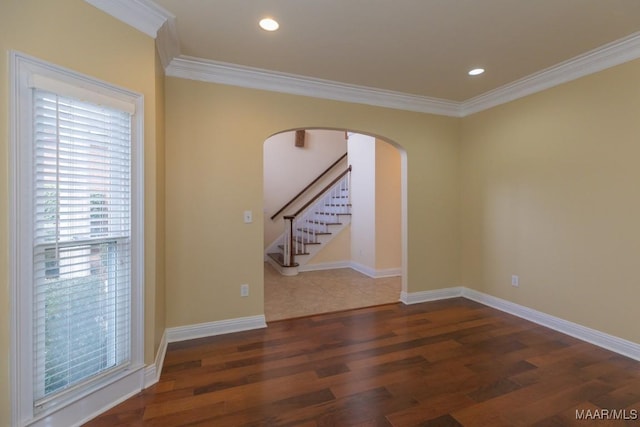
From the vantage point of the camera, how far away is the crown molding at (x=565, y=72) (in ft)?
8.14

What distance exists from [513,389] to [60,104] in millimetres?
3394

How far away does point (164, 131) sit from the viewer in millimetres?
2711

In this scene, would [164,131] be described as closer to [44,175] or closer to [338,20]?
[44,175]

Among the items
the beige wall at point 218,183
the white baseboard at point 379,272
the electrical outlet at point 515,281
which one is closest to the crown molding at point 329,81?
the beige wall at point 218,183

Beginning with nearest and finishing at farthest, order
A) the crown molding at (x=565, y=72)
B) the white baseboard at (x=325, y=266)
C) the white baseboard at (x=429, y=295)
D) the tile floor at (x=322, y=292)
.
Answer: the crown molding at (x=565, y=72), the tile floor at (x=322, y=292), the white baseboard at (x=429, y=295), the white baseboard at (x=325, y=266)

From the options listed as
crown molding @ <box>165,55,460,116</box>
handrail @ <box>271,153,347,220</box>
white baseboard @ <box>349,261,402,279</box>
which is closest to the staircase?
handrail @ <box>271,153,347,220</box>

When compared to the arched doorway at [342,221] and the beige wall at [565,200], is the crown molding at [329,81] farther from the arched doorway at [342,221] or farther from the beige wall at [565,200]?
the arched doorway at [342,221]

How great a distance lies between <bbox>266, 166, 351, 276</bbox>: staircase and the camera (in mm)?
5652

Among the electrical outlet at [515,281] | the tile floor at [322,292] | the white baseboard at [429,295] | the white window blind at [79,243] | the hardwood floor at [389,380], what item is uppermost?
the white window blind at [79,243]

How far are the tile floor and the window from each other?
5.74ft

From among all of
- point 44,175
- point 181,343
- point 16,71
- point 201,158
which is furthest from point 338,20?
point 181,343

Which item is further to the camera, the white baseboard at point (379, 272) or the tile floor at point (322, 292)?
the white baseboard at point (379, 272)

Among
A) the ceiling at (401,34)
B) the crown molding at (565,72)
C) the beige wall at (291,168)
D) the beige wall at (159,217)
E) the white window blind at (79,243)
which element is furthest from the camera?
the beige wall at (291,168)

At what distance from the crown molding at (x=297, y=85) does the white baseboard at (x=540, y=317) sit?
2.48 m
